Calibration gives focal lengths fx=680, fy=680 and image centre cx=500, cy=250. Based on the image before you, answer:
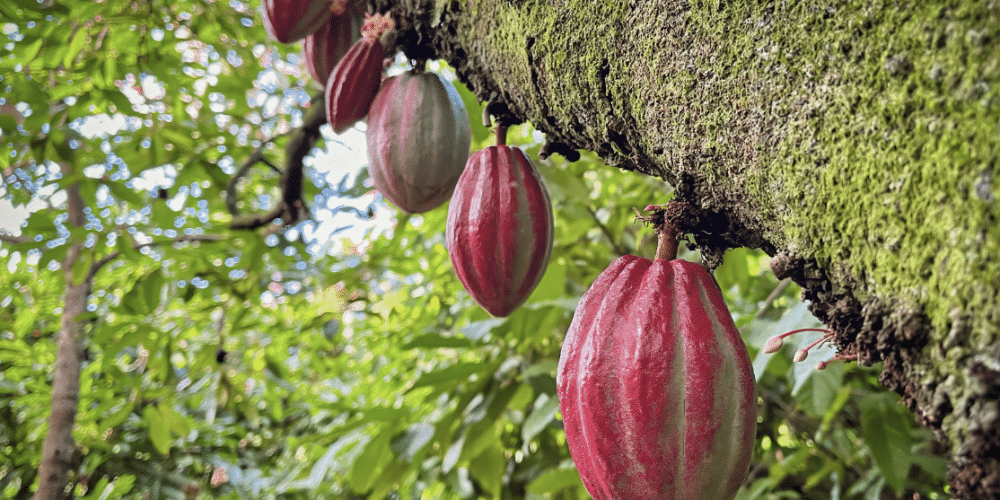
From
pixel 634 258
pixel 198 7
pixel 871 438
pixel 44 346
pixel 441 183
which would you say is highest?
pixel 634 258

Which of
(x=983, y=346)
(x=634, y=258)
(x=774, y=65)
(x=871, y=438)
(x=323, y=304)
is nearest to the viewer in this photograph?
(x=983, y=346)

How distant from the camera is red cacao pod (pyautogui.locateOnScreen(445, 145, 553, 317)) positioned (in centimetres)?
76

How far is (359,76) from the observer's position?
1.01m

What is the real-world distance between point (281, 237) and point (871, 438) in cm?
178

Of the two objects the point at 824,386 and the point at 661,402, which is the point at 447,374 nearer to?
the point at 824,386

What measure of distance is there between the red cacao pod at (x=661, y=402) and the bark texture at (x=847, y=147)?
0.26 feet

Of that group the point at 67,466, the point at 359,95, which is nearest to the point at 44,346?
the point at 67,466

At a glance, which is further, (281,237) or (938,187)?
(281,237)

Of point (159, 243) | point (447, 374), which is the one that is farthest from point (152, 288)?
point (447, 374)

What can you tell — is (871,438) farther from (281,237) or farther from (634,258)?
(281,237)

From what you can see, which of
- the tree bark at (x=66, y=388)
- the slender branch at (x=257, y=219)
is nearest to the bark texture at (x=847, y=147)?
the slender branch at (x=257, y=219)

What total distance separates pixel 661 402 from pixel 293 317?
3020mm

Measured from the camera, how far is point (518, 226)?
2.52 feet

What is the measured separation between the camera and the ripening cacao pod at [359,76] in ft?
3.24
